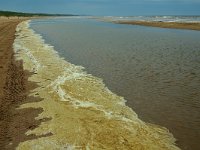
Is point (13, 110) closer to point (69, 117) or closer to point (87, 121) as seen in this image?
point (69, 117)

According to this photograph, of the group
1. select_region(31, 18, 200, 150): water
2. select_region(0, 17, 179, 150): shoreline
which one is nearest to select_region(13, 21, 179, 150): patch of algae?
select_region(0, 17, 179, 150): shoreline

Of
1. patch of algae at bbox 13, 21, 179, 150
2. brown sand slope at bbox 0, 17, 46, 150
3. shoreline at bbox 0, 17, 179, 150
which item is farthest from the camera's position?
brown sand slope at bbox 0, 17, 46, 150

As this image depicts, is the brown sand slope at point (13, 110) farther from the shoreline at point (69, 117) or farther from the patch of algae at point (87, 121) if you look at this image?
the patch of algae at point (87, 121)

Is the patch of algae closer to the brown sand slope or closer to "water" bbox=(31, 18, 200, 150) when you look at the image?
the brown sand slope

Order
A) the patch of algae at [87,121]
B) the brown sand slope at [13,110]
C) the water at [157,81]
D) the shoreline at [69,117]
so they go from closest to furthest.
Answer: the patch of algae at [87,121], the shoreline at [69,117], the brown sand slope at [13,110], the water at [157,81]

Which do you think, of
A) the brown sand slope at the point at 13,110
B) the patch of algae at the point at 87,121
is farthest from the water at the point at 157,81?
the brown sand slope at the point at 13,110

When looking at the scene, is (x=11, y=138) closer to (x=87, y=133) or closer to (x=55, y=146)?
(x=55, y=146)

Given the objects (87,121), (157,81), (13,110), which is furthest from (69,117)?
(157,81)

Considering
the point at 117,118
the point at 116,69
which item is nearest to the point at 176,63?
the point at 116,69
